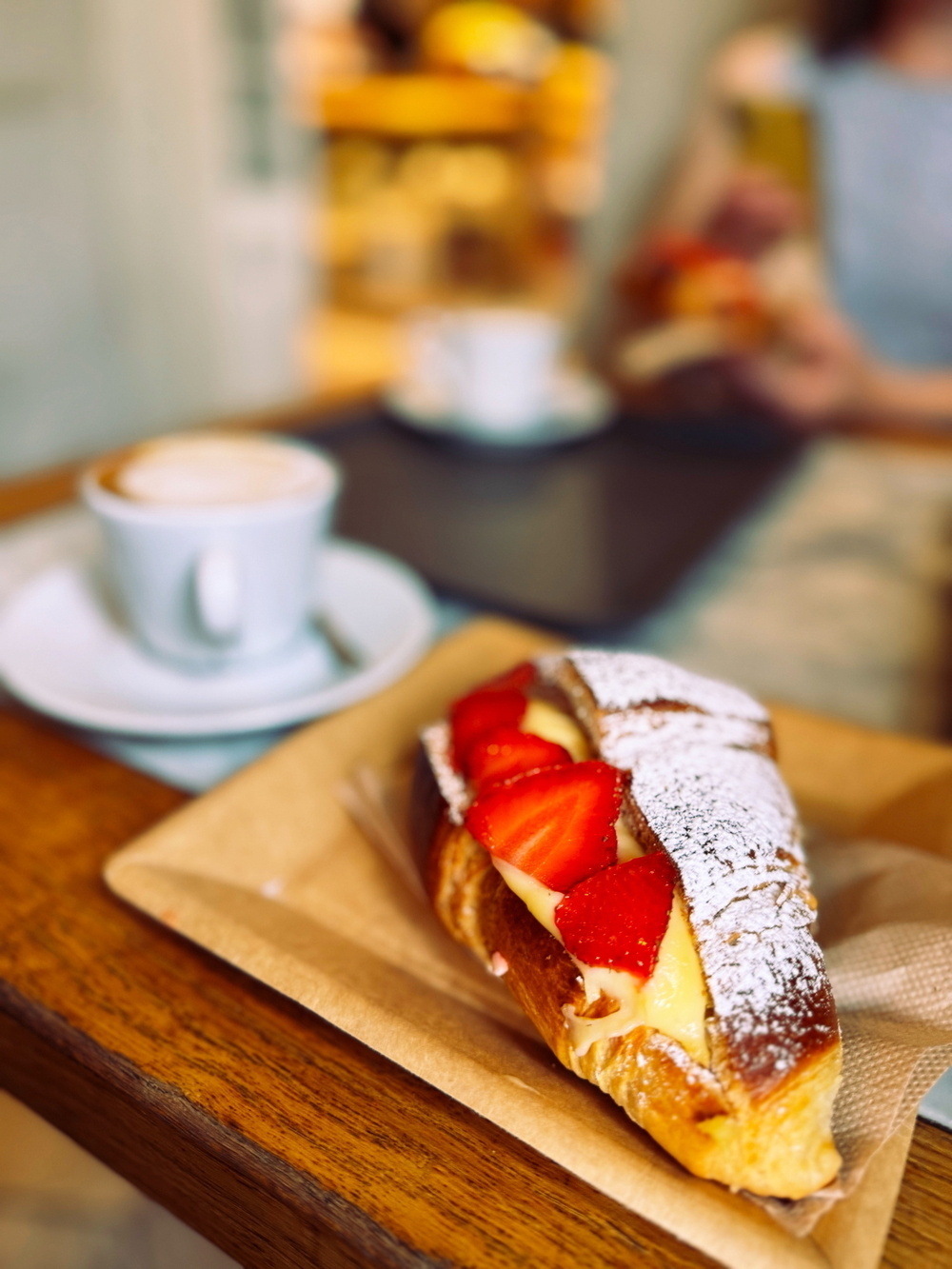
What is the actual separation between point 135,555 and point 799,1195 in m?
0.50

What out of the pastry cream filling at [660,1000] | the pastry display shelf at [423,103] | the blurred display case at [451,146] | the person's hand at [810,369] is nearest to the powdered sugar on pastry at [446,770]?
the pastry cream filling at [660,1000]

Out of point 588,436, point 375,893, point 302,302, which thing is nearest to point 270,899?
point 375,893

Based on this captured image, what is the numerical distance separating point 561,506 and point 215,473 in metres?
0.41

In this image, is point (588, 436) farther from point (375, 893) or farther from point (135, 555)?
point (375, 893)

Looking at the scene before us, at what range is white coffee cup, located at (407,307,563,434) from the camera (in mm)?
1144

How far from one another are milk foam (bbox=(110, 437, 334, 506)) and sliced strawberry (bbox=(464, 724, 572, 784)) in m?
0.27

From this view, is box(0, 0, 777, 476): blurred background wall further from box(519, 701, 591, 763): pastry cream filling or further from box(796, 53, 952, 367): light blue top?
box(519, 701, 591, 763): pastry cream filling

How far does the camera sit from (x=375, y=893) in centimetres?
48

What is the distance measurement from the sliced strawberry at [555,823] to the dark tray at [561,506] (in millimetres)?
347

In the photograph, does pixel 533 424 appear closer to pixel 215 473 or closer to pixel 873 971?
pixel 215 473

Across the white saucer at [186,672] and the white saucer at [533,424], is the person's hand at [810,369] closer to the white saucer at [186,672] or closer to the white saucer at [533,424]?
the white saucer at [533,424]

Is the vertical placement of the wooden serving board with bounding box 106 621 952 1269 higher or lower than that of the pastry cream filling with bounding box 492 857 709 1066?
lower

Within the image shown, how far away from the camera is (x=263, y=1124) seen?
1.16 ft

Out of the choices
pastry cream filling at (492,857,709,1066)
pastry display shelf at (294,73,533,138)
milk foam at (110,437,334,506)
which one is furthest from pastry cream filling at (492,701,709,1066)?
pastry display shelf at (294,73,533,138)
